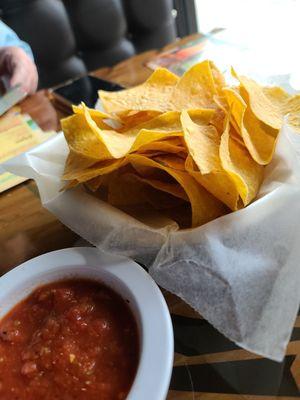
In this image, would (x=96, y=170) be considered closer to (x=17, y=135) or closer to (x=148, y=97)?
(x=148, y=97)

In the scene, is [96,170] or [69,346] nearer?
[69,346]

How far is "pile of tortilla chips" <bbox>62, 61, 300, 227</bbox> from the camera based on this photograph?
2.15 ft

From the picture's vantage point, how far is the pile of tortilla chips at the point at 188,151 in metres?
0.65

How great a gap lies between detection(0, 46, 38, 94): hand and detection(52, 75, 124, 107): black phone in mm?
124

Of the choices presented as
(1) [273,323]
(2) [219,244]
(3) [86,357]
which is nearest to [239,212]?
(2) [219,244]

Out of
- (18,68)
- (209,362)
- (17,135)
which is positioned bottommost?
(209,362)

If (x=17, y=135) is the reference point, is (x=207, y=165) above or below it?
above

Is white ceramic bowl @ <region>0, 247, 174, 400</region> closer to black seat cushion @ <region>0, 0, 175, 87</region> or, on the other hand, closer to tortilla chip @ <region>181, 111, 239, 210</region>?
tortilla chip @ <region>181, 111, 239, 210</region>

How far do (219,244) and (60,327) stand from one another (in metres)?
0.26

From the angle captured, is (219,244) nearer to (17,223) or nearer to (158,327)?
(158,327)

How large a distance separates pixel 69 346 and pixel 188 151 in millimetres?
348

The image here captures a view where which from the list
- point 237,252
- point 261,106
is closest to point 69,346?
point 237,252

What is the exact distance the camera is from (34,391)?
534 mm

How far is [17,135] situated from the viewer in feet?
4.00
